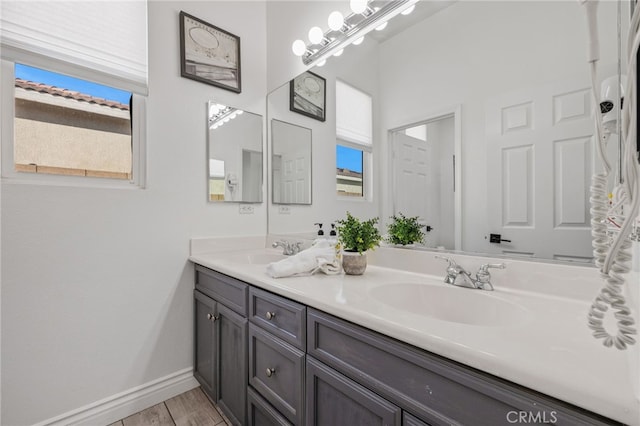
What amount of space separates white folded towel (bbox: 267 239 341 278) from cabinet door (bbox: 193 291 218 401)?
1.84ft

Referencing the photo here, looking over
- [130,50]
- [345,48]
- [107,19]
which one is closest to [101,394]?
[130,50]

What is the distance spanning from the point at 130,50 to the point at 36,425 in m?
1.92

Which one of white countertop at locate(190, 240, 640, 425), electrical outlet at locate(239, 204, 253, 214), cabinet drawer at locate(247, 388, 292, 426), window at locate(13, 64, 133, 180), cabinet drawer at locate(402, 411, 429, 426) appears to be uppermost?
window at locate(13, 64, 133, 180)

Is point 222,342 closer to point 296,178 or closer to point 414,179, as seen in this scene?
point 296,178

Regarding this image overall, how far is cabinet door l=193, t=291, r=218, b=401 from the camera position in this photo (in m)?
1.50

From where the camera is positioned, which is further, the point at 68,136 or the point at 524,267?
the point at 68,136

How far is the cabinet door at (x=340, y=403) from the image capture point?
2.32 feet

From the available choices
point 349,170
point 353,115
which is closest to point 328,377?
point 349,170

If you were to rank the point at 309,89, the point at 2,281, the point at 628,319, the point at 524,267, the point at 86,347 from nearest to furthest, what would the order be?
the point at 628,319 → the point at 524,267 → the point at 2,281 → the point at 86,347 → the point at 309,89

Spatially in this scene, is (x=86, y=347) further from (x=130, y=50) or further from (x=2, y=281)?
(x=130, y=50)

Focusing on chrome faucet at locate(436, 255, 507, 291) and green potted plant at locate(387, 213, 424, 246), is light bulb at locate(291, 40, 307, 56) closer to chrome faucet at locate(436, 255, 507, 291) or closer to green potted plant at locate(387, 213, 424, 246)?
green potted plant at locate(387, 213, 424, 246)

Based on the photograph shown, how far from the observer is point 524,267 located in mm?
989

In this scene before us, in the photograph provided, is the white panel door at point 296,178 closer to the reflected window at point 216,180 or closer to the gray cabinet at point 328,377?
the reflected window at point 216,180

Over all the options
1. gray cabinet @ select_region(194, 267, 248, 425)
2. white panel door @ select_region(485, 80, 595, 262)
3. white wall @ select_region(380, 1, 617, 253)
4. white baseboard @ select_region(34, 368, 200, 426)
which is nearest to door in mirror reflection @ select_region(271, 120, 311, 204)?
white wall @ select_region(380, 1, 617, 253)
